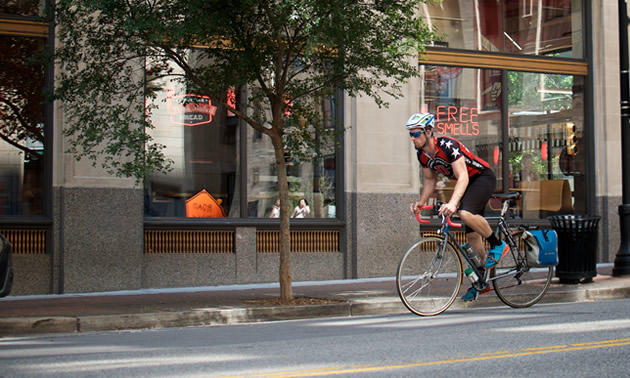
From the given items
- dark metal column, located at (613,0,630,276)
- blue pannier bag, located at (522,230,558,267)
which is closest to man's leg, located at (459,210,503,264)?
blue pannier bag, located at (522,230,558,267)

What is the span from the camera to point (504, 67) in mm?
16609

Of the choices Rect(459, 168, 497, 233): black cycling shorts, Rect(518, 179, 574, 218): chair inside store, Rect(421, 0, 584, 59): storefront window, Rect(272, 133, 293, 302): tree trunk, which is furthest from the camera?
Rect(518, 179, 574, 218): chair inside store

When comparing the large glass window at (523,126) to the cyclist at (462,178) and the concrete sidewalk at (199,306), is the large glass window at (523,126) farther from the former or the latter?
the cyclist at (462,178)

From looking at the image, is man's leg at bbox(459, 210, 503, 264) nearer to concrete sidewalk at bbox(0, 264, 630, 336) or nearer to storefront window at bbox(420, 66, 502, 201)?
concrete sidewalk at bbox(0, 264, 630, 336)

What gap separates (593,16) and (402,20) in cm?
846

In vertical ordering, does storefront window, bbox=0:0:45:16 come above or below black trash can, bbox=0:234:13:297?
above

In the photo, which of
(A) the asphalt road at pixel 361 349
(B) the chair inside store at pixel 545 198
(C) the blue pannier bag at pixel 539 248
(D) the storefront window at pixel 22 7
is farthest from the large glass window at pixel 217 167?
(A) the asphalt road at pixel 361 349

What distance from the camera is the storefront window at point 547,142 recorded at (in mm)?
16844

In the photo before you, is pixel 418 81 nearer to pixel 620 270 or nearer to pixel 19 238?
pixel 620 270

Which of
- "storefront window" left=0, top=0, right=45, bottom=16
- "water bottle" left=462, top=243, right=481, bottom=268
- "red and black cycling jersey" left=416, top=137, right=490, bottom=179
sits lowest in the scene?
"water bottle" left=462, top=243, right=481, bottom=268

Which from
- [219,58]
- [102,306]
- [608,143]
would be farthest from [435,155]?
[608,143]

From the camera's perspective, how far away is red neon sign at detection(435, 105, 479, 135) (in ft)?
52.9

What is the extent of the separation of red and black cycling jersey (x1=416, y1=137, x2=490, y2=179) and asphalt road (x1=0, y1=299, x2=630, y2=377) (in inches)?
63.2

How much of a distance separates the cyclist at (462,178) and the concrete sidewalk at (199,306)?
53.9 inches
